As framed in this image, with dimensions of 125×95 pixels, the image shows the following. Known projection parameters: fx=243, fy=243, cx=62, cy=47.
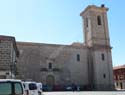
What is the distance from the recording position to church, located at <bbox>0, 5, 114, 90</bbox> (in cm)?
4575

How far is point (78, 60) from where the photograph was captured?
49281mm

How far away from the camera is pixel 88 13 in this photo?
51562 mm

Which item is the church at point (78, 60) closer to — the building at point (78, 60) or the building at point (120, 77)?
the building at point (78, 60)

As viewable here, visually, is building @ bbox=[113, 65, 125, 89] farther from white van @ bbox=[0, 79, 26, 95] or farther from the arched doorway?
white van @ bbox=[0, 79, 26, 95]

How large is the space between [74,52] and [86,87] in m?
7.43

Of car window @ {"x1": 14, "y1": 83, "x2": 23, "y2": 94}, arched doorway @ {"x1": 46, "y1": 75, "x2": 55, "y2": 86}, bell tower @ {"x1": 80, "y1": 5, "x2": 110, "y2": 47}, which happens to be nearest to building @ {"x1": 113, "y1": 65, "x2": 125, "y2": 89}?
bell tower @ {"x1": 80, "y1": 5, "x2": 110, "y2": 47}

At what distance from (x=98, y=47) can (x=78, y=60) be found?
16.0 feet

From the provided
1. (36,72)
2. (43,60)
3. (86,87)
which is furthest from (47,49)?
(86,87)

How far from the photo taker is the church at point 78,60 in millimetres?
45750

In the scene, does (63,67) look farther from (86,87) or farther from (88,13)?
(88,13)

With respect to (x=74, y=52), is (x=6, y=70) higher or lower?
lower

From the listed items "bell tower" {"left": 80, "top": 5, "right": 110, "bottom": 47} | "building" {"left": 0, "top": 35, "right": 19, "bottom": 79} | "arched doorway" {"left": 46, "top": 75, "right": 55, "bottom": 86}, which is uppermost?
"bell tower" {"left": 80, "top": 5, "right": 110, "bottom": 47}

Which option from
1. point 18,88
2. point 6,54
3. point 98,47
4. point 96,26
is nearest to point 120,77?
point 98,47

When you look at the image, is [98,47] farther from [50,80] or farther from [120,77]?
[120,77]
